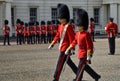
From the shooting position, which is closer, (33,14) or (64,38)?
(64,38)

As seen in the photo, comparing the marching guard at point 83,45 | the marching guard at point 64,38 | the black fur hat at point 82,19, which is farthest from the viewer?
the marching guard at point 64,38

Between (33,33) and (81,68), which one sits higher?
(81,68)

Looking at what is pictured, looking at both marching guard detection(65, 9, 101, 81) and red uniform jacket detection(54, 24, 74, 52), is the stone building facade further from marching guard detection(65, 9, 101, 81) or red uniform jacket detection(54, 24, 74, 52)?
marching guard detection(65, 9, 101, 81)

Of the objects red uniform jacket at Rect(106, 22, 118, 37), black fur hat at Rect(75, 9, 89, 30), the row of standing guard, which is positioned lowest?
the row of standing guard

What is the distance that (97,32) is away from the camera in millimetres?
42156

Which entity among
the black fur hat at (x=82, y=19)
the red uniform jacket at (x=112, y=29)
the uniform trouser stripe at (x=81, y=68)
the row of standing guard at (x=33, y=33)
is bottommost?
the row of standing guard at (x=33, y=33)

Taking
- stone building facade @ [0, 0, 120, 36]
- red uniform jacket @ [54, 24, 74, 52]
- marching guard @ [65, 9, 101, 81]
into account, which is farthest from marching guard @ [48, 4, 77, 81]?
stone building facade @ [0, 0, 120, 36]

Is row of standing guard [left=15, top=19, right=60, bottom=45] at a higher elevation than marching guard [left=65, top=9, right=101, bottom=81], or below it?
below

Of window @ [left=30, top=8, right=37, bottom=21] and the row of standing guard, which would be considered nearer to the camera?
the row of standing guard

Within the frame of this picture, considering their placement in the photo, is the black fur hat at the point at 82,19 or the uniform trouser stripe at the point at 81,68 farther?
the black fur hat at the point at 82,19

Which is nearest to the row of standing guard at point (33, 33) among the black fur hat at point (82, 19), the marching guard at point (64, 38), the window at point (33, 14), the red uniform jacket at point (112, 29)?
the window at point (33, 14)

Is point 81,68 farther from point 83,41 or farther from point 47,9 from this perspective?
point 47,9

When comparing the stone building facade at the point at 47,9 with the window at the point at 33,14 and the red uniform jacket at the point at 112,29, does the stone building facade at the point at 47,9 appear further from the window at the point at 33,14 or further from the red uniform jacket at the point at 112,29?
the red uniform jacket at the point at 112,29

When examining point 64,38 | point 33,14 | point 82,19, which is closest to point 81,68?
point 82,19
